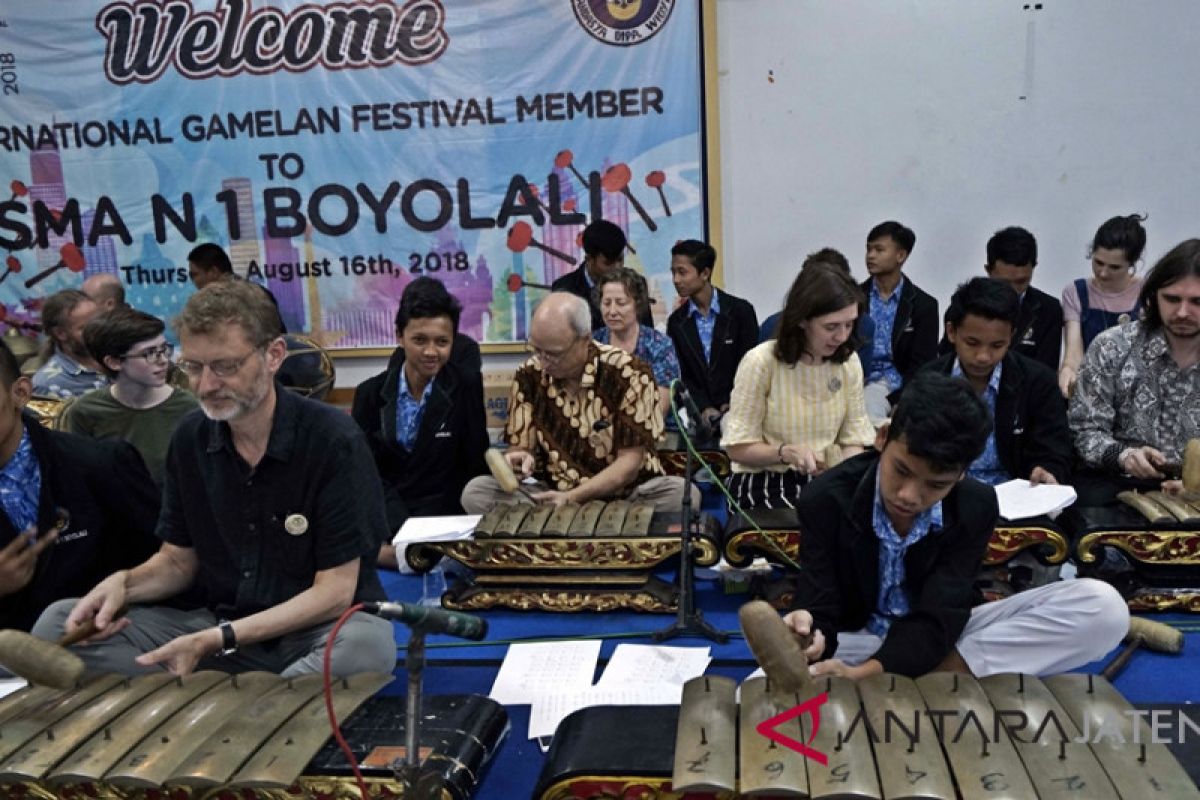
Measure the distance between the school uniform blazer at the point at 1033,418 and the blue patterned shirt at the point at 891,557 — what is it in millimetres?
1141

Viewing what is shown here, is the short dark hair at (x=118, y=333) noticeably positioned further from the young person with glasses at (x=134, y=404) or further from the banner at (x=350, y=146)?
the banner at (x=350, y=146)

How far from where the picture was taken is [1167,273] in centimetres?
292

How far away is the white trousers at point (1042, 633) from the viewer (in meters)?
2.19

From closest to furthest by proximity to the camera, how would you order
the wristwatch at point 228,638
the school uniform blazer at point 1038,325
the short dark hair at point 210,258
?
1. the wristwatch at point 228,638
2. the school uniform blazer at point 1038,325
3. the short dark hair at point 210,258

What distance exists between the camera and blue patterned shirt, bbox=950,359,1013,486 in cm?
307

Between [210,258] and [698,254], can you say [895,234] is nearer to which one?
[698,254]

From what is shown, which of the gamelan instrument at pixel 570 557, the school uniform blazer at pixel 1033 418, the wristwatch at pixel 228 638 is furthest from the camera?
the school uniform blazer at pixel 1033 418

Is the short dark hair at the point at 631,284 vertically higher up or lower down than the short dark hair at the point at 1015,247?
lower down

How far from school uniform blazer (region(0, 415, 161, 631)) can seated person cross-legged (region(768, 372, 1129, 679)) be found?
5.47ft

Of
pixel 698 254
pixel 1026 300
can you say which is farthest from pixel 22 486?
pixel 1026 300

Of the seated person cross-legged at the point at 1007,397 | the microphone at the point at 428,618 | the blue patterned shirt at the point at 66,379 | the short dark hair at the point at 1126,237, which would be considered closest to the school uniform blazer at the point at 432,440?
the blue patterned shirt at the point at 66,379

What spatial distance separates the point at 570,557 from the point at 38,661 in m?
1.40

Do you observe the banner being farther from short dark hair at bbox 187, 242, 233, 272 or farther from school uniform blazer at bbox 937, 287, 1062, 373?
school uniform blazer at bbox 937, 287, 1062, 373

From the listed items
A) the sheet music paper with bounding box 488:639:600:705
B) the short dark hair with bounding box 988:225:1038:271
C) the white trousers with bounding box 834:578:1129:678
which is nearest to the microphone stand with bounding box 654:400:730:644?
the sheet music paper with bounding box 488:639:600:705
